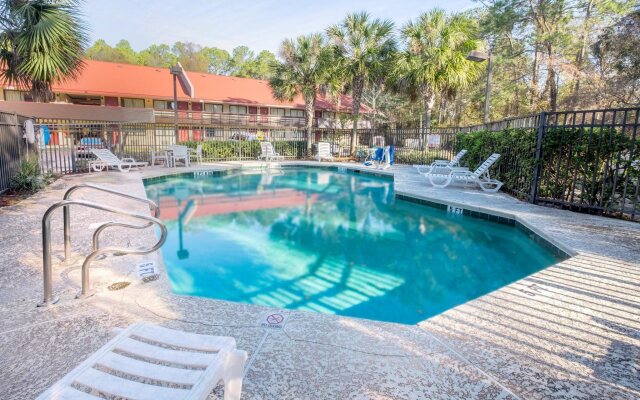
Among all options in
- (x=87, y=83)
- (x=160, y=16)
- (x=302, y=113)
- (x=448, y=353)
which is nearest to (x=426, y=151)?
(x=448, y=353)

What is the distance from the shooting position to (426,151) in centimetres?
1625

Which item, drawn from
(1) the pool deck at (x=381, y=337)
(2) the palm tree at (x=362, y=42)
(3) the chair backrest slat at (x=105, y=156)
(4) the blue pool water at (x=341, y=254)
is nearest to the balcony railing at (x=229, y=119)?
(2) the palm tree at (x=362, y=42)

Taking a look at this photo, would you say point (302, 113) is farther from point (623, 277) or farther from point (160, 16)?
point (623, 277)

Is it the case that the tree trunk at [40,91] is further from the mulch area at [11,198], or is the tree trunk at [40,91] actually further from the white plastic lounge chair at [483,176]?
the white plastic lounge chair at [483,176]

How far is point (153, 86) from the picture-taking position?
2561 cm

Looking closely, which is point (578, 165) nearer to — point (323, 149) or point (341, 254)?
point (341, 254)

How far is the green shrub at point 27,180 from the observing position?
23.0 ft

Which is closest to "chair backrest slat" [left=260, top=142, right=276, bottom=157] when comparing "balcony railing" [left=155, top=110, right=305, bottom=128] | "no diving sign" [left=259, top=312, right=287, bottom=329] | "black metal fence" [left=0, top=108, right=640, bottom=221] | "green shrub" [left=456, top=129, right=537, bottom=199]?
"black metal fence" [left=0, top=108, right=640, bottom=221]

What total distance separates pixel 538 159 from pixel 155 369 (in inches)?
294

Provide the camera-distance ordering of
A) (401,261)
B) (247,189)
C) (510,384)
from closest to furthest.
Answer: (510,384)
(401,261)
(247,189)

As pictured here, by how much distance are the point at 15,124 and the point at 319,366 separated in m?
8.59

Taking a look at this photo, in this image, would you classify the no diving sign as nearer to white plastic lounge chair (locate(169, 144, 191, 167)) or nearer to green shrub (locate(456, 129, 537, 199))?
green shrub (locate(456, 129, 537, 199))

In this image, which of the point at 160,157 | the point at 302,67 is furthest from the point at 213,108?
the point at 160,157

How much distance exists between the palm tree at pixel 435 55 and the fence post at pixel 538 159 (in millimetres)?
9951
